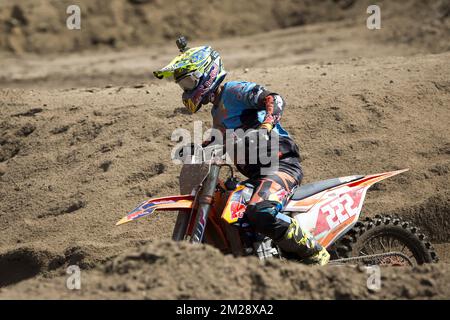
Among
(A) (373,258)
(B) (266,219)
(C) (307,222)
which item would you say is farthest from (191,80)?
(A) (373,258)

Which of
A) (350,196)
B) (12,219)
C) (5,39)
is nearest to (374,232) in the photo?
(350,196)

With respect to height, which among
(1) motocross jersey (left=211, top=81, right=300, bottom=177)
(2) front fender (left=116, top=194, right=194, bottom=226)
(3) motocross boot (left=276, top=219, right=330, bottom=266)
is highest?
(1) motocross jersey (left=211, top=81, right=300, bottom=177)

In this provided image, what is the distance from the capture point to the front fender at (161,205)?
17.3ft

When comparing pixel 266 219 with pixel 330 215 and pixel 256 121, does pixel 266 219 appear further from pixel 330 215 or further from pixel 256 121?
pixel 256 121

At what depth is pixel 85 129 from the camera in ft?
28.8

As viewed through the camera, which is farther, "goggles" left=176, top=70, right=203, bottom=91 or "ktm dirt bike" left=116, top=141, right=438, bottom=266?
"goggles" left=176, top=70, right=203, bottom=91

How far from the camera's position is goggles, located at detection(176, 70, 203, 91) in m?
5.67

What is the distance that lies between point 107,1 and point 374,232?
1310 centimetres

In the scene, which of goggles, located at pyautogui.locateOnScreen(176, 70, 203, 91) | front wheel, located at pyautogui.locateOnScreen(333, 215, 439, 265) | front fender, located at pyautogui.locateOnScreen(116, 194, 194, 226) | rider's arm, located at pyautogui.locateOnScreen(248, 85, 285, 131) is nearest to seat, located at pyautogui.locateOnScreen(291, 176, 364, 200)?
front wheel, located at pyautogui.locateOnScreen(333, 215, 439, 265)

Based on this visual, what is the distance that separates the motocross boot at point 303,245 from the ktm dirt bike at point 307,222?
0.11m

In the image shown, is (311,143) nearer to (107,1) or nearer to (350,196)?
(350,196)

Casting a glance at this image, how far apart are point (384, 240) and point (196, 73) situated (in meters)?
1.96

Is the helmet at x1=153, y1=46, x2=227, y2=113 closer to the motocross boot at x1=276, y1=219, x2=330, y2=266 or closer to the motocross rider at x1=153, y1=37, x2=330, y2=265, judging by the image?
the motocross rider at x1=153, y1=37, x2=330, y2=265
